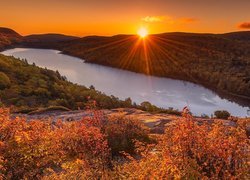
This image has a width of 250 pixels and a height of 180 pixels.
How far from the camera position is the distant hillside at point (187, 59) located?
63281mm

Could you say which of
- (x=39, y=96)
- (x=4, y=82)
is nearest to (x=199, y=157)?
(x=39, y=96)

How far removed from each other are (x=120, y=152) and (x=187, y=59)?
8172 centimetres

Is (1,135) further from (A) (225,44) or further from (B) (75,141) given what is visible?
(A) (225,44)

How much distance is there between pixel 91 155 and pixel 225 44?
10985 centimetres

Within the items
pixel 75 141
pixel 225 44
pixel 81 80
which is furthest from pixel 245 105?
pixel 225 44

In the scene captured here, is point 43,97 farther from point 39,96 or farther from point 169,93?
point 169,93

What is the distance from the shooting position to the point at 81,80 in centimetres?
6675

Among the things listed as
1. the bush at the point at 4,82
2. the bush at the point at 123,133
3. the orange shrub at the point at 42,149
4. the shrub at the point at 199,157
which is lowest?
the bush at the point at 4,82

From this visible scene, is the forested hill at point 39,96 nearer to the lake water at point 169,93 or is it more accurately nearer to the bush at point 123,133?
the lake water at point 169,93

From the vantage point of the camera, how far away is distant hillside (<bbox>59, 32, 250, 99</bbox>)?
6328 centimetres

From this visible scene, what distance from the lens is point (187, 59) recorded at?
89688mm

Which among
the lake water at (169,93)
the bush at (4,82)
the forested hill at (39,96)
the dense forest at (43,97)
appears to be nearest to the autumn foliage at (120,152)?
the dense forest at (43,97)

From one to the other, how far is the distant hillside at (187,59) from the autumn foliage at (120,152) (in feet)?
144

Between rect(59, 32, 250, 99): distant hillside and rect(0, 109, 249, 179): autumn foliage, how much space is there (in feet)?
144
